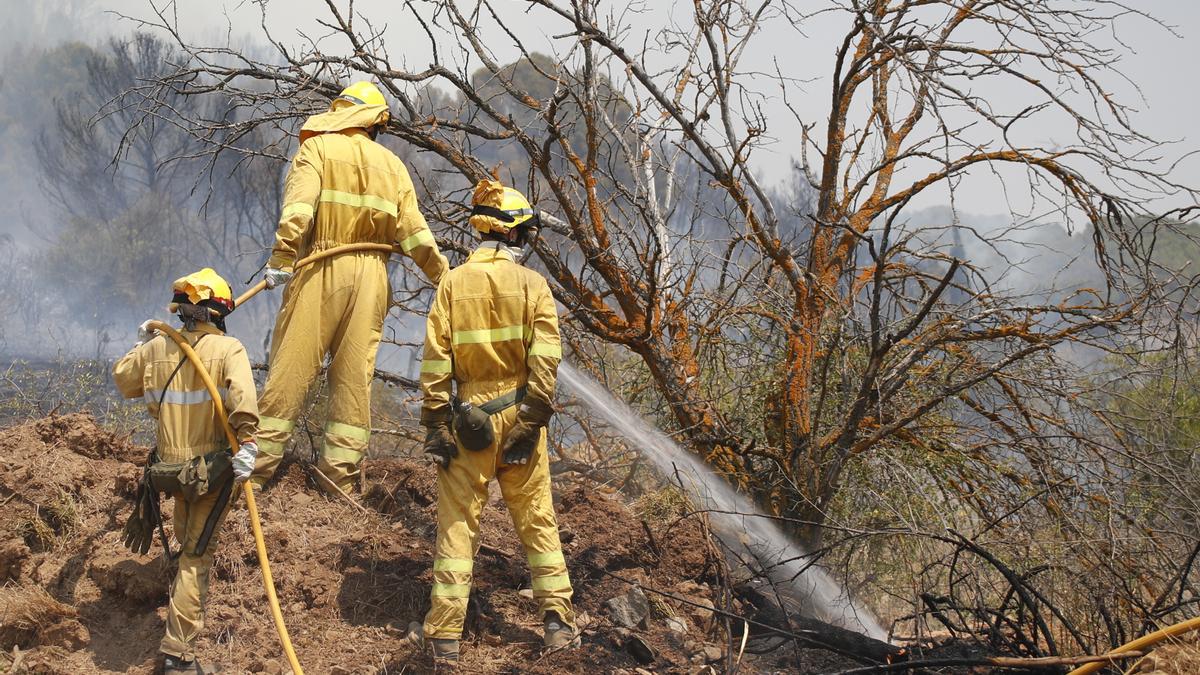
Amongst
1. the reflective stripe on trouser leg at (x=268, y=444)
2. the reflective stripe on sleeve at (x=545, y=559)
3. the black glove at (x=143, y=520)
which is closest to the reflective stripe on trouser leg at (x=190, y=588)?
the black glove at (x=143, y=520)

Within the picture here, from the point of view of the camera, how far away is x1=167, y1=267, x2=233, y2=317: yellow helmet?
14.2 feet

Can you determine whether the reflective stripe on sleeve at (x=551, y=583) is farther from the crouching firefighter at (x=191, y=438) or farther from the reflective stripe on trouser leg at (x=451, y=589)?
the crouching firefighter at (x=191, y=438)

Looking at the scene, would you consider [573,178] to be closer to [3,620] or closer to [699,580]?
[699,580]

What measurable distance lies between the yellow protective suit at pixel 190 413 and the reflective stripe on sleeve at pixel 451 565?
995 millimetres

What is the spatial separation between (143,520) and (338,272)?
1460mm

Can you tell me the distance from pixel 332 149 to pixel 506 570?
2414 millimetres

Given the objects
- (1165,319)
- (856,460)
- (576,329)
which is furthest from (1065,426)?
(576,329)

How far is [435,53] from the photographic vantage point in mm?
6195

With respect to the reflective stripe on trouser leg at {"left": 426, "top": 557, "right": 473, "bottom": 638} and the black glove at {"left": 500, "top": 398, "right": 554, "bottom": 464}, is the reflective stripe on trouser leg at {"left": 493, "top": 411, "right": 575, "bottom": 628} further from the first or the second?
the reflective stripe on trouser leg at {"left": 426, "top": 557, "right": 473, "bottom": 638}

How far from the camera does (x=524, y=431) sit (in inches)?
174

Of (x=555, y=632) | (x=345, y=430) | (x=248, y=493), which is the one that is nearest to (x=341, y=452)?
(x=345, y=430)

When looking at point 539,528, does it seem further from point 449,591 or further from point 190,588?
point 190,588

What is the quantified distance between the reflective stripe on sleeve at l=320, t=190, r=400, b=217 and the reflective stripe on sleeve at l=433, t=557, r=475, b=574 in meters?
1.82

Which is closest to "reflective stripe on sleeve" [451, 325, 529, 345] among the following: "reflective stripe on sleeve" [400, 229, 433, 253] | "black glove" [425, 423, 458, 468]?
"black glove" [425, 423, 458, 468]
